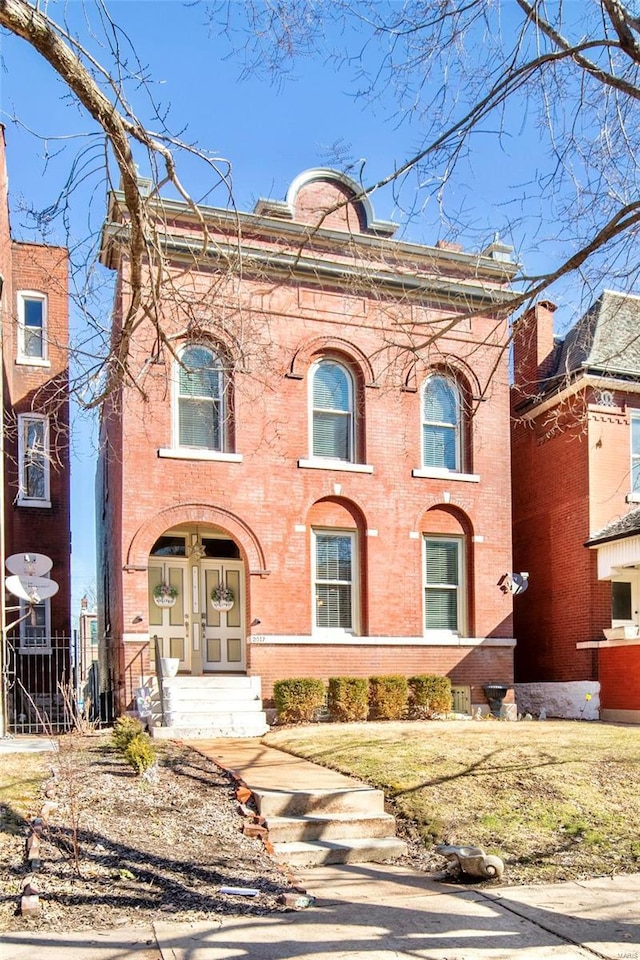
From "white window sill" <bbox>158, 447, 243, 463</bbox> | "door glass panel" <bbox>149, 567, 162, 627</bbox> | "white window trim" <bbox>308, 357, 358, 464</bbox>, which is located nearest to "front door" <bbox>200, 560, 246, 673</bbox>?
"door glass panel" <bbox>149, 567, 162, 627</bbox>

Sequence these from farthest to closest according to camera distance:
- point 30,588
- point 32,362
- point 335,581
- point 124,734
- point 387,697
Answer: point 32,362 → point 335,581 → point 387,697 → point 30,588 → point 124,734

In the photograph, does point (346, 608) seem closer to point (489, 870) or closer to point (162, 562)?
point (162, 562)

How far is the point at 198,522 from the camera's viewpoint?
16.5 meters

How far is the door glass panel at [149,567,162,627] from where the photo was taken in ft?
57.6

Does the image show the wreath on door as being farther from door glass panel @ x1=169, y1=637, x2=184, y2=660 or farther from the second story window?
the second story window

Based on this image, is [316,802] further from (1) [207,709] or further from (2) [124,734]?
(1) [207,709]

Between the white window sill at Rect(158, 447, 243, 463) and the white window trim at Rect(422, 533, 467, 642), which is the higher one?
the white window sill at Rect(158, 447, 243, 463)

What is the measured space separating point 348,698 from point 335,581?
2.51m

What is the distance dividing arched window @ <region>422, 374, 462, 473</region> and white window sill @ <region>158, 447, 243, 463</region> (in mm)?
4051

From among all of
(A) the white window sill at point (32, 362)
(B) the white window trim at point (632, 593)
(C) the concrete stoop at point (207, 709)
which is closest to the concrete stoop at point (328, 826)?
(C) the concrete stoop at point (207, 709)

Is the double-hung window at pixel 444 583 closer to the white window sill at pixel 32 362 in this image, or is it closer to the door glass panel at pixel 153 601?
the door glass panel at pixel 153 601

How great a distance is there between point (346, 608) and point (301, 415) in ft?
12.4

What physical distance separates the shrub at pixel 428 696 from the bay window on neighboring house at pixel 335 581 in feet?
5.46

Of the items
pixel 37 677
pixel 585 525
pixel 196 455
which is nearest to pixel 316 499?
pixel 196 455
